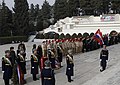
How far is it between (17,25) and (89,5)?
18978 mm

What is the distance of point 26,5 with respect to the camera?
53.0 metres

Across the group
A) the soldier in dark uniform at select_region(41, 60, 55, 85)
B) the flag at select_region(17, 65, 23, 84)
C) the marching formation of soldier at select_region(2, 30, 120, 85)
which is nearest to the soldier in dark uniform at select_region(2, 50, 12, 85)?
the marching formation of soldier at select_region(2, 30, 120, 85)

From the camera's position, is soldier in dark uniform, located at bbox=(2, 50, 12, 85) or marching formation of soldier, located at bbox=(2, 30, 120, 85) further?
soldier in dark uniform, located at bbox=(2, 50, 12, 85)

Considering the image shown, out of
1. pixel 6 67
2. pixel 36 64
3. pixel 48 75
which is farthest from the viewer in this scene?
pixel 36 64

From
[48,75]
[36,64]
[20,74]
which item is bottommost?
[20,74]

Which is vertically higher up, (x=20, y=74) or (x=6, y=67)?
(x=6, y=67)

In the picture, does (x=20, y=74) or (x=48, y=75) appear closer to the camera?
(x=48, y=75)

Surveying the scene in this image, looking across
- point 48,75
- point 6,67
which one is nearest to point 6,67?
point 6,67

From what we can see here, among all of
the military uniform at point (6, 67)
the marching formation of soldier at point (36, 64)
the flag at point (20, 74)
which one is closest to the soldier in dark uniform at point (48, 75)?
the marching formation of soldier at point (36, 64)

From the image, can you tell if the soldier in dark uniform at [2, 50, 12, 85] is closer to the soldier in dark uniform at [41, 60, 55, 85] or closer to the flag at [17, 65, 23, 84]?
the flag at [17, 65, 23, 84]

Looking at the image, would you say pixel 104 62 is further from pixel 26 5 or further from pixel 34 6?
pixel 34 6

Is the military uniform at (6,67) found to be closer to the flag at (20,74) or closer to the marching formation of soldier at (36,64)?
the marching formation of soldier at (36,64)

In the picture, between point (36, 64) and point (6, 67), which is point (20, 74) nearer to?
point (6, 67)

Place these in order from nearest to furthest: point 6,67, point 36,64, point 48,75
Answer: point 48,75 → point 6,67 → point 36,64
